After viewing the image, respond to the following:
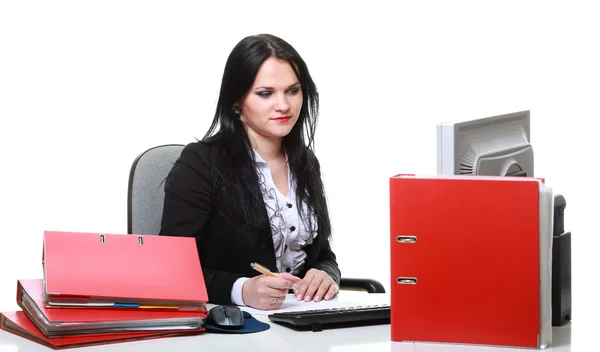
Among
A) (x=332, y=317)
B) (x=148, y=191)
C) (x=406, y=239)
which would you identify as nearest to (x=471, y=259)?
(x=406, y=239)

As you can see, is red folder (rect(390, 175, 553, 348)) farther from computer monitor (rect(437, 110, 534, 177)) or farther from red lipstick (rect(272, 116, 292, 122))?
red lipstick (rect(272, 116, 292, 122))

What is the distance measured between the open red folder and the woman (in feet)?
1.56

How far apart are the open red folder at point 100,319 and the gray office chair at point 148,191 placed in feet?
2.22

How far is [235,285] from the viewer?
2.14 metres

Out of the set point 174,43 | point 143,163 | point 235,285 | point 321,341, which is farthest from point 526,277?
point 174,43

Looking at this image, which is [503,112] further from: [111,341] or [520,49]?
[520,49]

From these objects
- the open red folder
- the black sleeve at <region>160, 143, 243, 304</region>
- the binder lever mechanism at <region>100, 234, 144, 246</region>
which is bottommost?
the open red folder

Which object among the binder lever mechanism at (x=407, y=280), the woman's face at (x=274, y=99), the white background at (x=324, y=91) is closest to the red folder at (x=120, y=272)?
the binder lever mechanism at (x=407, y=280)

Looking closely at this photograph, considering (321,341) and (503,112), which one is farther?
(503,112)

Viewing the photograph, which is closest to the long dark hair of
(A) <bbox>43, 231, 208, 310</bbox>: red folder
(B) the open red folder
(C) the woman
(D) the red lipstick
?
(C) the woman

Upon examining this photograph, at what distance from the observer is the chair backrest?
2.52 metres

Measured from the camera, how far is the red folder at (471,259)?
165cm

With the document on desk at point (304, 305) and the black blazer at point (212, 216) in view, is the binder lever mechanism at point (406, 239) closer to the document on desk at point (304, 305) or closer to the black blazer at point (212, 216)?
the document on desk at point (304, 305)

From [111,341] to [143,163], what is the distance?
92cm
